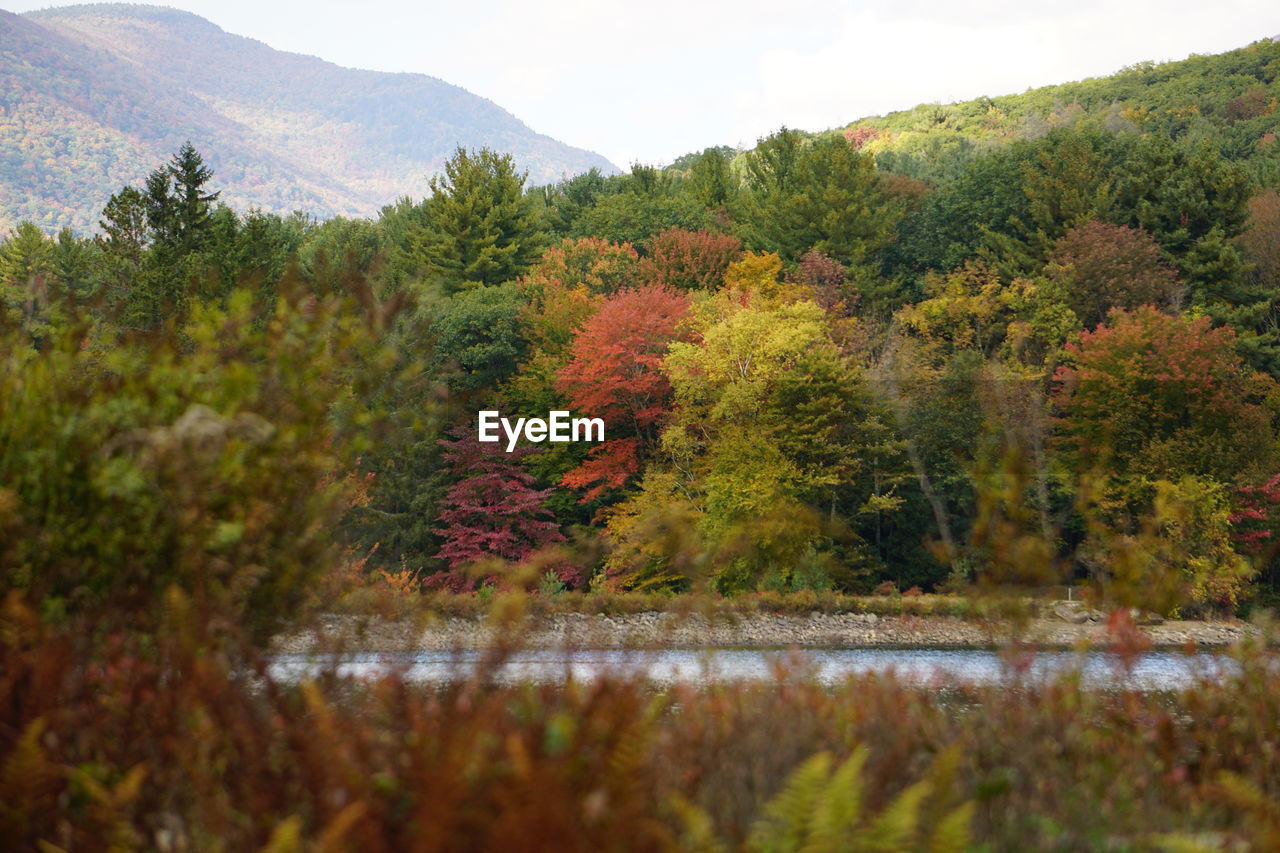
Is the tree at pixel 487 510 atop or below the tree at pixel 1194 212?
below

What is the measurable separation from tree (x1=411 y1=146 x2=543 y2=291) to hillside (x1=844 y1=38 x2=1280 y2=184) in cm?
2045

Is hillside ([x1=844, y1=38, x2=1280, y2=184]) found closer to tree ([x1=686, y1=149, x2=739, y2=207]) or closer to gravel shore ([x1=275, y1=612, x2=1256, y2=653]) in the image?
tree ([x1=686, y1=149, x2=739, y2=207])

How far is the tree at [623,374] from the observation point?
27867 millimetres

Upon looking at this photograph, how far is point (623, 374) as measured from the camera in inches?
1111

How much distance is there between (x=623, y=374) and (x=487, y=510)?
5.55m

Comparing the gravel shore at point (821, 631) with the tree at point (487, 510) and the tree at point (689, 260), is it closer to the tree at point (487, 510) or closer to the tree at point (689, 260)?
the tree at point (487, 510)

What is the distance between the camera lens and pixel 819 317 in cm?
2864

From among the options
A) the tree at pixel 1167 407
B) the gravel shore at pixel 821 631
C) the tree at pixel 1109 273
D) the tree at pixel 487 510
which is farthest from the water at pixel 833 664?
the tree at pixel 1109 273

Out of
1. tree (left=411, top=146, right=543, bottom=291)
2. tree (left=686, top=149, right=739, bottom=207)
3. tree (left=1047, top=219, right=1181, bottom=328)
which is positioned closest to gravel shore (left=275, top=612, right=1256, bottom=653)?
tree (left=1047, top=219, right=1181, bottom=328)

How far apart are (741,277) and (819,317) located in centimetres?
555

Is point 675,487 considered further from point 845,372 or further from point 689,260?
point 689,260

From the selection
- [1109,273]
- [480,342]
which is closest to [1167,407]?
[1109,273]

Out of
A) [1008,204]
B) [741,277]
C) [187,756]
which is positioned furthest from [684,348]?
[187,756]

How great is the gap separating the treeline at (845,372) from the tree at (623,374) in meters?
0.08
